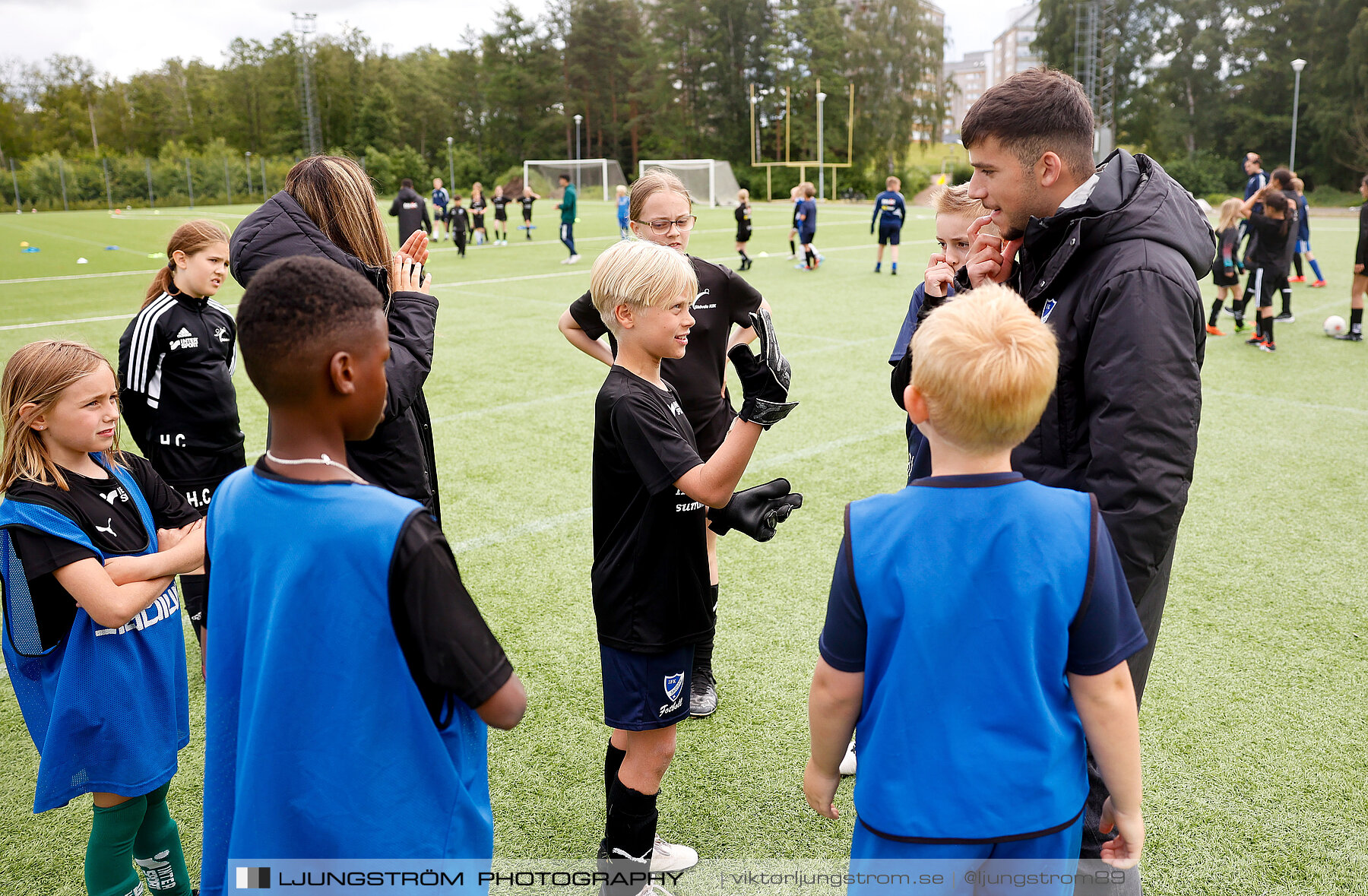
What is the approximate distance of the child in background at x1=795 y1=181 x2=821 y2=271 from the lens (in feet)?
59.5

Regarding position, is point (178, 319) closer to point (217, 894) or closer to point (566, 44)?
point (217, 894)

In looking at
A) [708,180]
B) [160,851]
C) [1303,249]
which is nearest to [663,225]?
[160,851]

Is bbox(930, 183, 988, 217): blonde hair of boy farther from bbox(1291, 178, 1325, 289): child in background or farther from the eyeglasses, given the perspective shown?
bbox(1291, 178, 1325, 289): child in background

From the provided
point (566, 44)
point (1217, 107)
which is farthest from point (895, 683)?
point (566, 44)

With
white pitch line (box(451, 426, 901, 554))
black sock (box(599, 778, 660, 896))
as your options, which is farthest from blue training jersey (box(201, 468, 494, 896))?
white pitch line (box(451, 426, 901, 554))

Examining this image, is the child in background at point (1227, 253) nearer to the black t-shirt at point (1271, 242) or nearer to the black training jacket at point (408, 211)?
the black t-shirt at point (1271, 242)

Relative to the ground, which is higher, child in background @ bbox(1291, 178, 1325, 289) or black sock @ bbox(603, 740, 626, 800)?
child in background @ bbox(1291, 178, 1325, 289)

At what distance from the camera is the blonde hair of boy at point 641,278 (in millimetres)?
2525

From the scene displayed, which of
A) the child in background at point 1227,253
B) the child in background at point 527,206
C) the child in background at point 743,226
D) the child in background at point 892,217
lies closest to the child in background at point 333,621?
the child in background at point 1227,253

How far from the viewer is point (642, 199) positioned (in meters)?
4.08

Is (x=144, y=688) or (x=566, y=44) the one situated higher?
(x=566, y=44)

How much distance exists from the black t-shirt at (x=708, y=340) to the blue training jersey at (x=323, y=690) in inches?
95.9

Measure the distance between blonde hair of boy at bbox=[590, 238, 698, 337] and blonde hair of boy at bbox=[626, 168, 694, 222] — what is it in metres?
1.51

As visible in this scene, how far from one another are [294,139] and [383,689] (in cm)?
9502
